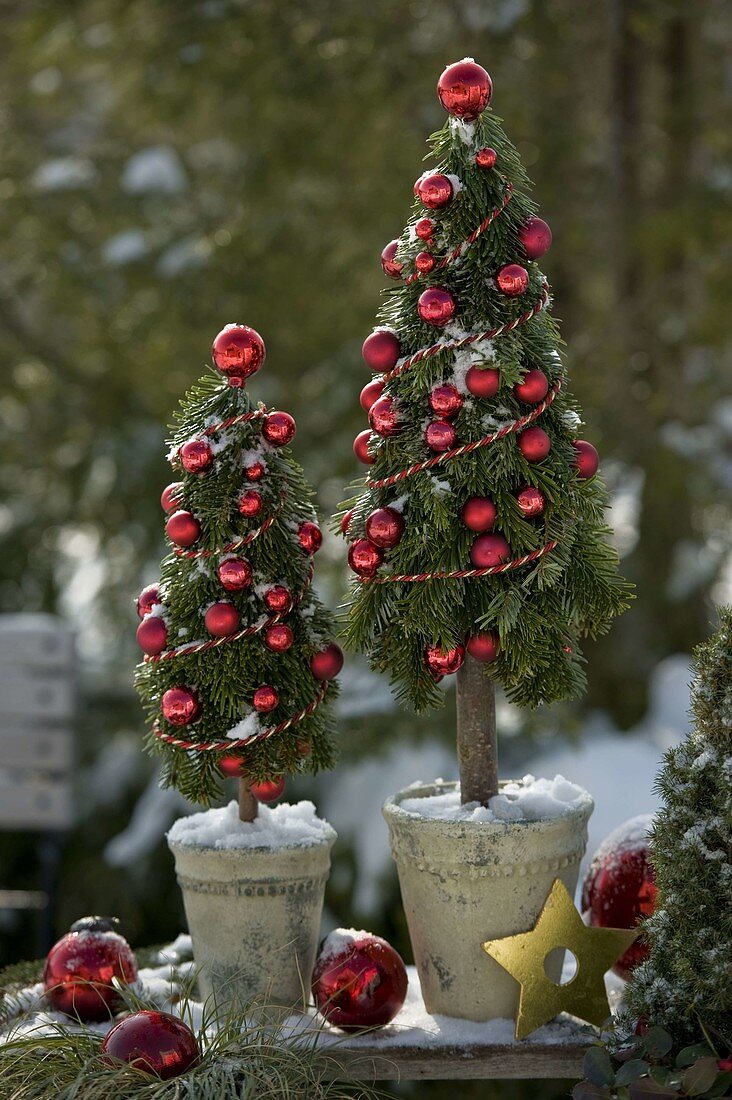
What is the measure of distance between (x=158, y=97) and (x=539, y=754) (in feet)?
8.19

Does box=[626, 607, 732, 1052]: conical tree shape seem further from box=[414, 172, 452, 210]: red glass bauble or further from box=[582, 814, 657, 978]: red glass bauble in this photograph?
box=[414, 172, 452, 210]: red glass bauble

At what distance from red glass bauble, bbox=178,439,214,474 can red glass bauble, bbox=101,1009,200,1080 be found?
715mm

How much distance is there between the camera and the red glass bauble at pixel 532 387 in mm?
1484

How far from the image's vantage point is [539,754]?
3.51m

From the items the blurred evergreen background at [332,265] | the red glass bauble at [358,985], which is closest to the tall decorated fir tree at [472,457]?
the red glass bauble at [358,985]

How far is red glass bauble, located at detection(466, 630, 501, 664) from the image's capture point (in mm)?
1515

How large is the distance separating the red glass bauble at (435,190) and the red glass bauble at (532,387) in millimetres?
252

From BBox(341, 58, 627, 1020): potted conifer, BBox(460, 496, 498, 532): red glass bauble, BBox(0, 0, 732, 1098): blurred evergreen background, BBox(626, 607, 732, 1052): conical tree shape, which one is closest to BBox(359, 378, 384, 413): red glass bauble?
BBox(341, 58, 627, 1020): potted conifer

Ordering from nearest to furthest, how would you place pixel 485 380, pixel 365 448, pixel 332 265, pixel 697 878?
pixel 697 878, pixel 485 380, pixel 365 448, pixel 332 265

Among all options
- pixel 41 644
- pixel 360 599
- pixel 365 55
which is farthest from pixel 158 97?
pixel 360 599

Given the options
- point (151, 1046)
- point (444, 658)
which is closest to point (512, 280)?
point (444, 658)

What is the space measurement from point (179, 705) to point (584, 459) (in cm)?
65

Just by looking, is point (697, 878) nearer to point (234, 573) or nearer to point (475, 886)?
point (475, 886)

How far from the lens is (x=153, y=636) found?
62.1 inches
